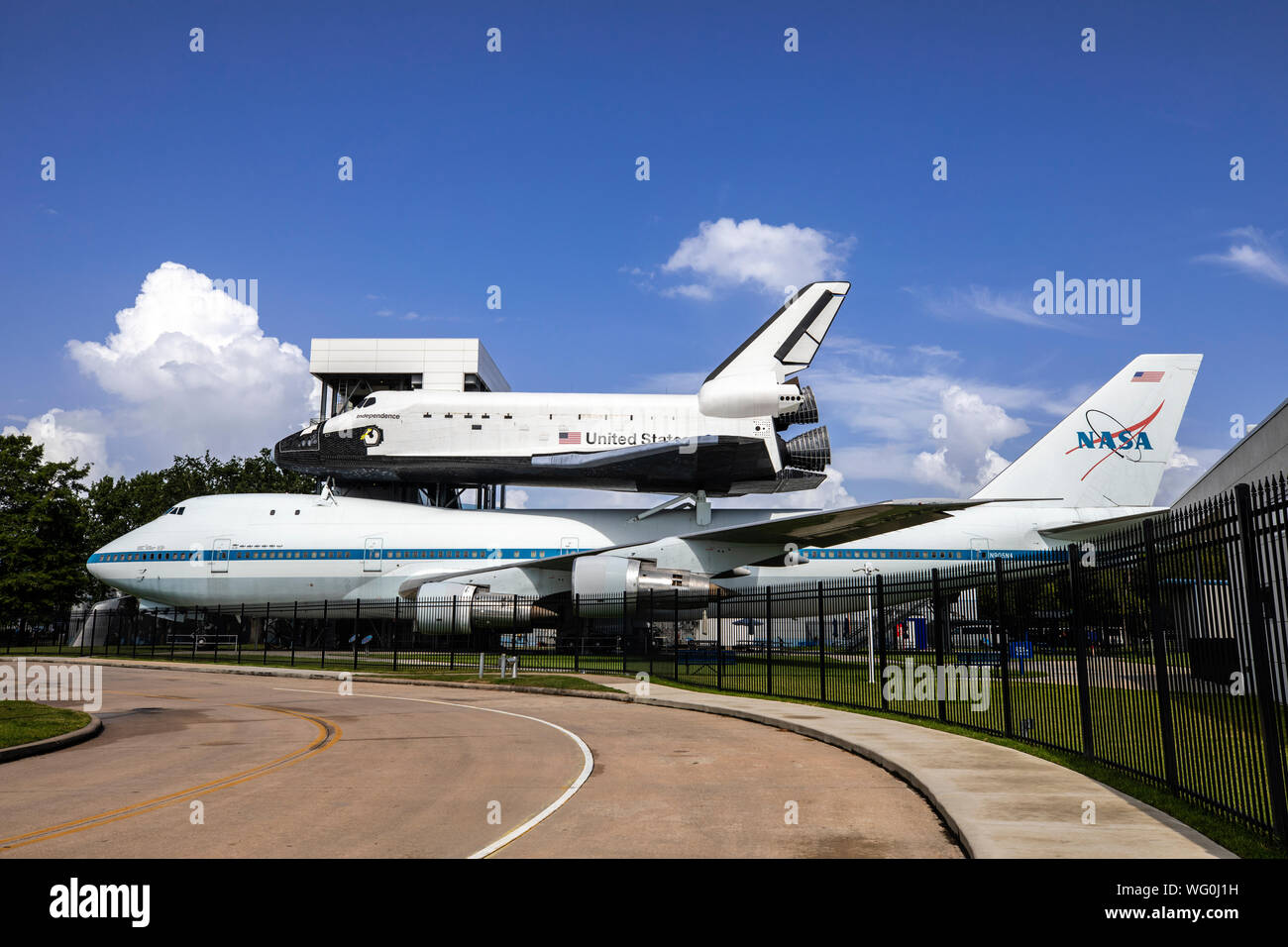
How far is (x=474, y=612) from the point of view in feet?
93.6

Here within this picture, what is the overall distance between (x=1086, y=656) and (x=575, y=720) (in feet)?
27.3

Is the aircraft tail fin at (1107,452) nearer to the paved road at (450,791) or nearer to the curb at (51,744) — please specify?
the paved road at (450,791)

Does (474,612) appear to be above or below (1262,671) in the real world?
below

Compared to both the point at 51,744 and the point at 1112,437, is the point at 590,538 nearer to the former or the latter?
the point at 1112,437

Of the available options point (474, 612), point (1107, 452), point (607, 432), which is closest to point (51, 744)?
point (474, 612)

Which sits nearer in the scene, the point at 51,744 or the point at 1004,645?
the point at 1004,645

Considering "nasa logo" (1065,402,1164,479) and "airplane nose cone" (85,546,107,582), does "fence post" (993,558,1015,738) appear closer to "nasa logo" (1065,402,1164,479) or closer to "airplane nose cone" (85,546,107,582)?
"nasa logo" (1065,402,1164,479)

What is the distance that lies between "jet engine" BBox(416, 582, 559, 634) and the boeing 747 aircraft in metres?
0.11

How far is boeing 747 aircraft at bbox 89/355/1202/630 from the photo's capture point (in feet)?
98.9

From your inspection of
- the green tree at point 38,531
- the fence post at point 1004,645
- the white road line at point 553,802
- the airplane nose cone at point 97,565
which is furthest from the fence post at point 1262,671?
the green tree at point 38,531

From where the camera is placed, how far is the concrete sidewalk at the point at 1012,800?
228 inches

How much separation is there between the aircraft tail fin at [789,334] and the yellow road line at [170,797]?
24330 millimetres

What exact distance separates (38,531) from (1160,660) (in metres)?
55.9
